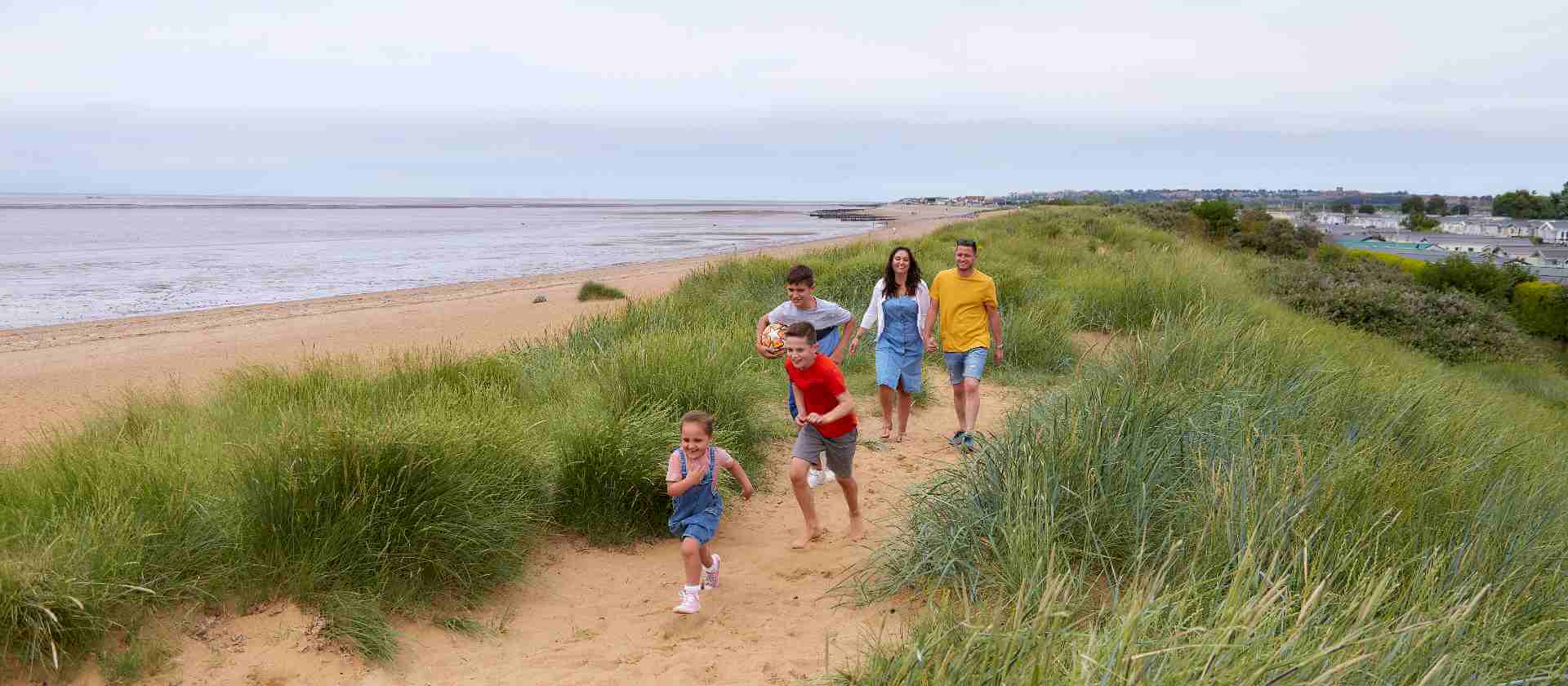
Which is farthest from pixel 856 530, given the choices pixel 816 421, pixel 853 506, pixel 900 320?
pixel 900 320

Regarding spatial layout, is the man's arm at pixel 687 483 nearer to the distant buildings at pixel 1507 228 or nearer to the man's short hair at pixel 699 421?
the man's short hair at pixel 699 421

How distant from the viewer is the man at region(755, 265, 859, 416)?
20.0 feet

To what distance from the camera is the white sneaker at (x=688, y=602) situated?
4469mm

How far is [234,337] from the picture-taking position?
16469 millimetres

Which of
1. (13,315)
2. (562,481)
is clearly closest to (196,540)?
(562,481)

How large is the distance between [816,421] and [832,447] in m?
0.38

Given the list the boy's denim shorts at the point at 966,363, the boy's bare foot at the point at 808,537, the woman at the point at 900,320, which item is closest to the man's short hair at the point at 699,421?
the boy's bare foot at the point at 808,537

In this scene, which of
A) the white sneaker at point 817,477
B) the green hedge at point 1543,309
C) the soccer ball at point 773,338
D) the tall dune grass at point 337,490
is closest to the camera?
the tall dune grass at point 337,490

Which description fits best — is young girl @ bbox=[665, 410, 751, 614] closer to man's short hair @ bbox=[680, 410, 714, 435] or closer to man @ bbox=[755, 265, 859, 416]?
man's short hair @ bbox=[680, 410, 714, 435]

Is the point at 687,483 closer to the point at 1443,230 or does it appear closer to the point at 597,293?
the point at 597,293

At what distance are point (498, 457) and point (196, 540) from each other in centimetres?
143

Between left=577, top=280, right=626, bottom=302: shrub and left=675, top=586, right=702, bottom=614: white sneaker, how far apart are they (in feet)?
58.3

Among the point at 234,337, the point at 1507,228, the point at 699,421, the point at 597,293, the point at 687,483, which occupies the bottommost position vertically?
the point at 234,337

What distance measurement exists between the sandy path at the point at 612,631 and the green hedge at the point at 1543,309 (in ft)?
129
